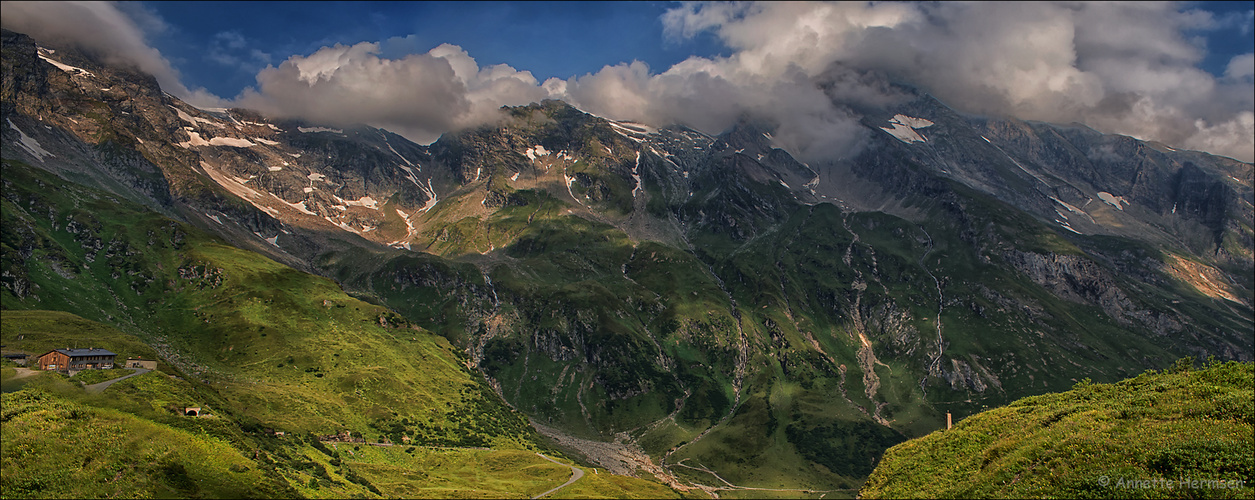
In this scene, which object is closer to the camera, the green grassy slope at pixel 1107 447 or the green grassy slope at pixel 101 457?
the green grassy slope at pixel 1107 447

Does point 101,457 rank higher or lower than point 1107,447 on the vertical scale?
lower

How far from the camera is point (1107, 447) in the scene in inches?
1510

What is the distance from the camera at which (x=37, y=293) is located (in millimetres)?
188125

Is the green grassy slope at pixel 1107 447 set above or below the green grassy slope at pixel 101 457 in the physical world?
above

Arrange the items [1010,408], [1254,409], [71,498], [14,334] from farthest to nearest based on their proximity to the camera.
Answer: [14,334] → [1010,408] → [71,498] → [1254,409]

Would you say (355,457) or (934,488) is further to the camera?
(355,457)

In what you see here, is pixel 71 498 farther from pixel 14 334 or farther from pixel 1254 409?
pixel 14 334

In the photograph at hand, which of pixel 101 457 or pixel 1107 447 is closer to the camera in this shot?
pixel 1107 447

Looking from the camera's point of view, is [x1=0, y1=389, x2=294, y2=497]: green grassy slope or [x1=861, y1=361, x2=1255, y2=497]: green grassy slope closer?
[x1=861, y1=361, x2=1255, y2=497]: green grassy slope

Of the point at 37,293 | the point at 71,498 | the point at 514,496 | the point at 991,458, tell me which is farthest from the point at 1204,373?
the point at 37,293

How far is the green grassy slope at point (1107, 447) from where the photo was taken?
33.3 metres

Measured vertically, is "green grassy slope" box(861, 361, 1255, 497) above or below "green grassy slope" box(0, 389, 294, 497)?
above

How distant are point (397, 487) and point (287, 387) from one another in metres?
85.5

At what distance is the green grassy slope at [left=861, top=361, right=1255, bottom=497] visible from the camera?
109 ft
